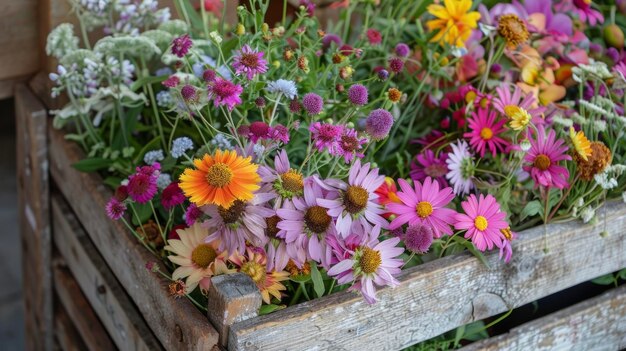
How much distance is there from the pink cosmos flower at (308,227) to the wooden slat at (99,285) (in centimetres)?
31

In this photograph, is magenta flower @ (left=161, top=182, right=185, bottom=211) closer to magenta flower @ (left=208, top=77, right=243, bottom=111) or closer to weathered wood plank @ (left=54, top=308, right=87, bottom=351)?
magenta flower @ (left=208, top=77, right=243, bottom=111)

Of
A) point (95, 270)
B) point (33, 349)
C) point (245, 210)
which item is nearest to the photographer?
point (245, 210)

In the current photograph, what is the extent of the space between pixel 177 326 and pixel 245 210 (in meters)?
0.17

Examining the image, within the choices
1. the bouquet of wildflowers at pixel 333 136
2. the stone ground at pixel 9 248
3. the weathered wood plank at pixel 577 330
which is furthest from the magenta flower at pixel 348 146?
the stone ground at pixel 9 248

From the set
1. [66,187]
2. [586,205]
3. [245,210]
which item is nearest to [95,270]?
[66,187]

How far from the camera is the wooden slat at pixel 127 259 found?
0.86m

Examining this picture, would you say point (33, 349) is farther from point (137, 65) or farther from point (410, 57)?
point (410, 57)

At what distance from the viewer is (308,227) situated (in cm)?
84

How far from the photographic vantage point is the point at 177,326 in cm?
89

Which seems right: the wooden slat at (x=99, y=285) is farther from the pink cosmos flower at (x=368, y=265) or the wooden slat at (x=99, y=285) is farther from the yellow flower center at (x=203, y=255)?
the pink cosmos flower at (x=368, y=265)

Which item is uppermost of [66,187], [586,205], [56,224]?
[586,205]

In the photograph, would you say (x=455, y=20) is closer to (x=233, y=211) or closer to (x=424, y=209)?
(x=424, y=209)

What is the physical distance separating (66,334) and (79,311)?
15cm

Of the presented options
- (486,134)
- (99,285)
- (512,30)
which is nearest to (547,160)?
(486,134)
